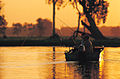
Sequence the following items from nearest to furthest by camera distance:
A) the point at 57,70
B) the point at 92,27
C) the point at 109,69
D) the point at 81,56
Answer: the point at 57,70 < the point at 109,69 < the point at 81,56 < the point at 92,27

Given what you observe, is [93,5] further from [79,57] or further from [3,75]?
[3,75]

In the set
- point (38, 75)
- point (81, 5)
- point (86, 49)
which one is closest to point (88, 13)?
point (81, 5)

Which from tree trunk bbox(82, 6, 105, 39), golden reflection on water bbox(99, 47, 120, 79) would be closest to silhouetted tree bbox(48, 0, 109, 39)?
tree trunk bbox(82, 6, 105, 39)

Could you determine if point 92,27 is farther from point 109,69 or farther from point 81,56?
point 109,69

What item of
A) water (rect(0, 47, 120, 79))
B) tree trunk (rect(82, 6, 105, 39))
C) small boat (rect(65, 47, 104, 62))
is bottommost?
water (rect(0, 47, 120, 79))

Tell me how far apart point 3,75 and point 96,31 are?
70927 millimetres

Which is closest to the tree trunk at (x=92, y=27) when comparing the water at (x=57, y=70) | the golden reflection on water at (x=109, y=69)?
the golden reflection on water at (x=109, y=69)

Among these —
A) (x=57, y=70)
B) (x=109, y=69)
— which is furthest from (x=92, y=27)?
(x=57, y=70)

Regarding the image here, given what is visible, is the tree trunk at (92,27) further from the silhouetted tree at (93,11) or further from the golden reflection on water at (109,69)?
the golden reflection on water at (109,69)

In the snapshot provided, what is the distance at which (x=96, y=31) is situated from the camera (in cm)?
9019

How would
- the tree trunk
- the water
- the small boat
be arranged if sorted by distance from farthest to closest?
the tree trunk < the small boat < the water

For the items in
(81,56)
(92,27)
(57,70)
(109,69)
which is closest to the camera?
(57,70)

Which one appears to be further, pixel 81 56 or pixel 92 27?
pixel 92 27

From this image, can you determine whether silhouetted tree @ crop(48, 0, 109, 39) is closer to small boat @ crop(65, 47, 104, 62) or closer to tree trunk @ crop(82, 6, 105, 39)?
tree trunk @ crop(82, 6, 105, 39)
